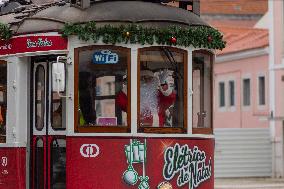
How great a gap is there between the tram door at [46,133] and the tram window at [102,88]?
0.42 metres

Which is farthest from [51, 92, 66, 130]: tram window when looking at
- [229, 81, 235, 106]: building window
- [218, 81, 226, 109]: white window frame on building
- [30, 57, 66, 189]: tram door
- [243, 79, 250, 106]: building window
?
[218, 81, 226, 109]: white window frame on building

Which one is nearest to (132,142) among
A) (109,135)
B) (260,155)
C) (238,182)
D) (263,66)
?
(109,135)

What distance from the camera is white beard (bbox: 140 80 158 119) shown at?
1264 cm

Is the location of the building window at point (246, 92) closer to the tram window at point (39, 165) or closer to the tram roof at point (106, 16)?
the tram roof at point (106, 16)

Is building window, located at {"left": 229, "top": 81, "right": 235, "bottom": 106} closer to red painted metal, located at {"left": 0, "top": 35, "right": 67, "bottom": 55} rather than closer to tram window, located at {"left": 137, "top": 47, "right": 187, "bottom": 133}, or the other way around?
red painted metal, located at {"left": 0, "top": 35, "right": 67, "bottom": 55}

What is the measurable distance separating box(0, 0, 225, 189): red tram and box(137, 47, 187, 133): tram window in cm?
1

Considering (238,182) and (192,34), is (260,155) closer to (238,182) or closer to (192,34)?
(238,182)

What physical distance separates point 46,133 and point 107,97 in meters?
Result: 1.04

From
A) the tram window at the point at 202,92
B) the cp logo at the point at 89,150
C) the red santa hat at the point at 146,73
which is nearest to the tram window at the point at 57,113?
the cp logo at the point at 89,150

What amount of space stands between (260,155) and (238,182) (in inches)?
138

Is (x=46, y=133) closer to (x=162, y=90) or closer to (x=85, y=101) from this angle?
(x=85, y=101)

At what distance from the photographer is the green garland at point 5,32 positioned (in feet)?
43.6

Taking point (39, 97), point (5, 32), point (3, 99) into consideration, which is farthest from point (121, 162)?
point (5, 32)

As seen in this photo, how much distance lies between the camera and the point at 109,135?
12.5m
